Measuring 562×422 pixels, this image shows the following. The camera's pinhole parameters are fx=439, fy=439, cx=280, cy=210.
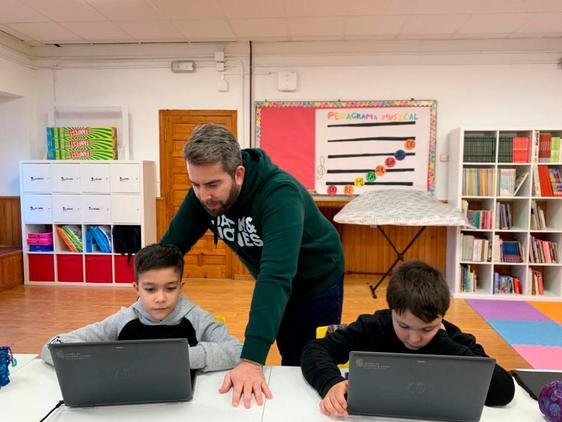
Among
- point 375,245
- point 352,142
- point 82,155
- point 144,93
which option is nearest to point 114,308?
point 82,155

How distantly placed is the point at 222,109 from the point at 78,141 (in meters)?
1.63

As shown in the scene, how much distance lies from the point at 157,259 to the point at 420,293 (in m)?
0.82

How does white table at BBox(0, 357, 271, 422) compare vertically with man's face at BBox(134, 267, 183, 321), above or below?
below

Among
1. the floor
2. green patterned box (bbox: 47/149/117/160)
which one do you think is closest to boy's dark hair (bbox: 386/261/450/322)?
the floor

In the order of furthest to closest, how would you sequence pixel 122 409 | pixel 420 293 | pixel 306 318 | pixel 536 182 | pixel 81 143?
pixel 81 143, pixel 536 182, pixel 306 318, pixel 420 293, pixel 122 409

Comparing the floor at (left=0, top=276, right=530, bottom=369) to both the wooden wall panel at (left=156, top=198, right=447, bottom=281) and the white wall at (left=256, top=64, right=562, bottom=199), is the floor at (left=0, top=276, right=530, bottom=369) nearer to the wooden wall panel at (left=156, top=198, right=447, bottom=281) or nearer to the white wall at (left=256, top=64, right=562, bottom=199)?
the wooden wall panel at (left=156, top=198, right=447, bottom=281)

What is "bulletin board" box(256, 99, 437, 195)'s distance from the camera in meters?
4.76

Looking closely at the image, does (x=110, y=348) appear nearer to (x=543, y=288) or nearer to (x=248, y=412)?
(x=248, y=412)

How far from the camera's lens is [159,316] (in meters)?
1.40

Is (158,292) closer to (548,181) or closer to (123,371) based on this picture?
(123,371)

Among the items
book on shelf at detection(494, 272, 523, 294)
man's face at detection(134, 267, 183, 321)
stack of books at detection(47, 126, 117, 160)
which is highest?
stack of books at detection(47, 126, 117, 160)

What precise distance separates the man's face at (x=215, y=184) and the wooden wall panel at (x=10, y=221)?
188 inches

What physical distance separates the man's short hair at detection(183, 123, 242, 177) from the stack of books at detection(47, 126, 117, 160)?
4051 millimetres

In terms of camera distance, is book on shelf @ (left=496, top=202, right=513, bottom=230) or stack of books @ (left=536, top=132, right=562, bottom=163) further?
book on shelf @ (left=496, top=202, right=513, bottom=230)
